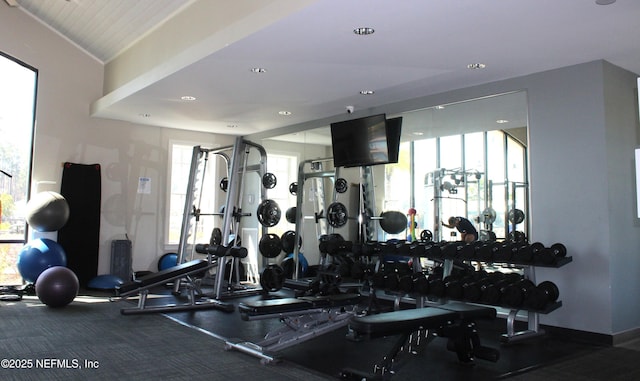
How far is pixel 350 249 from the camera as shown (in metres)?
5.38

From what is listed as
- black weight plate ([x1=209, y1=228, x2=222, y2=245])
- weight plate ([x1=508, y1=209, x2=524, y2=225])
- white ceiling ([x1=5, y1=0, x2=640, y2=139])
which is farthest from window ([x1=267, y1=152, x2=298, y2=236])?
weight plate ([x1=508, y1=209, x2=524, y2=225])

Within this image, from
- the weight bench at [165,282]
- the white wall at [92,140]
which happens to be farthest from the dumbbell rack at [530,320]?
the white wall at [92,140]

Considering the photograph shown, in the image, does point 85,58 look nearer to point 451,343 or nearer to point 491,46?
point 491,46

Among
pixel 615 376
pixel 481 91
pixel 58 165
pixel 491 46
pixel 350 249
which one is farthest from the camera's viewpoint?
pixel 58 165

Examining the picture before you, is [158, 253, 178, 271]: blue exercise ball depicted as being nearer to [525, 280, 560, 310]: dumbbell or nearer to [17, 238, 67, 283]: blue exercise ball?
[17, 238, 67, 283]: blue exercise ball

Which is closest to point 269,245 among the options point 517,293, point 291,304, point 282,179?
point 282,179

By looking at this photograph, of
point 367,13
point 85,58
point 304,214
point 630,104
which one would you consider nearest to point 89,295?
point 304,214

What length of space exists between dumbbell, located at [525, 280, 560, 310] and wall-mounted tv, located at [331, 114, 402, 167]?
198 cm

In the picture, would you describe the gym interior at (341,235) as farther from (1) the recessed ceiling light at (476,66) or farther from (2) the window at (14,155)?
(1) the recessed ceiling light at (476,66)

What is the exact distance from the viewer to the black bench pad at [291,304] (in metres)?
3.27

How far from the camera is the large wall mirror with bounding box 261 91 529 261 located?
4.62 m

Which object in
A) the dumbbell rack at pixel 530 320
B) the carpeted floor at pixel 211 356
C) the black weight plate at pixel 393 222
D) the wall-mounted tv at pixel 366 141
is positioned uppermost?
the wall-mounted tv at pixel 366 141

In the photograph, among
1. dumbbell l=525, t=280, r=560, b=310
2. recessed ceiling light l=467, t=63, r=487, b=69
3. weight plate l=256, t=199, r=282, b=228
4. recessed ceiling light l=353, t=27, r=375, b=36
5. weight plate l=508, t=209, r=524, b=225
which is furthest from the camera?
weight plate l=256, t=199, r=282, b=228

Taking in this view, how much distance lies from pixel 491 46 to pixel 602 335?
2.34m
